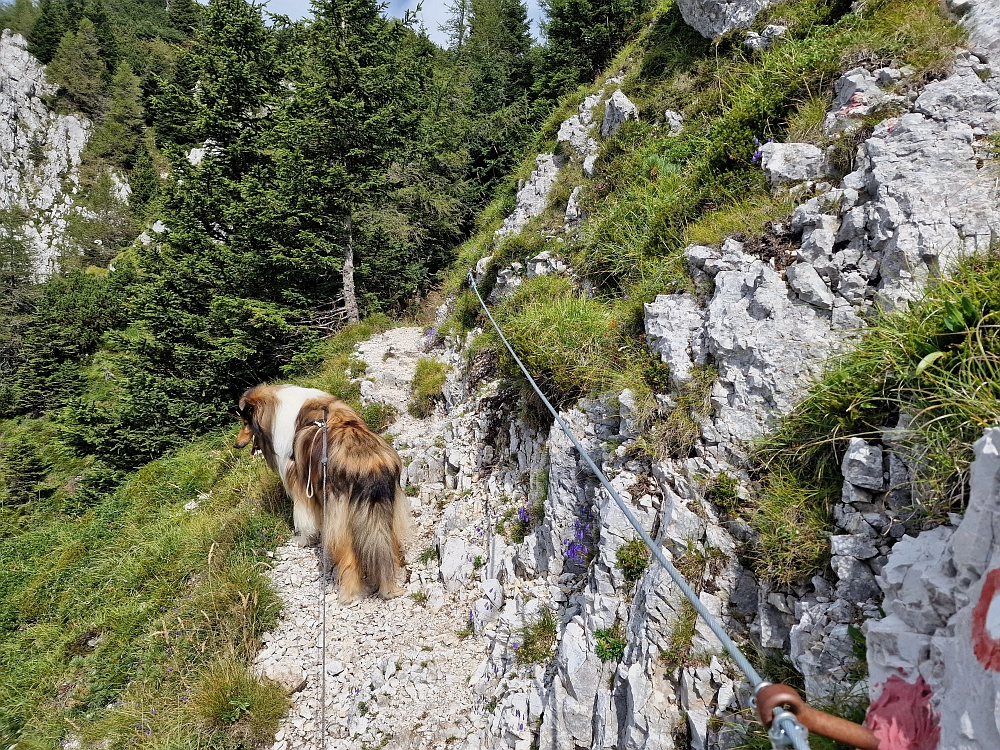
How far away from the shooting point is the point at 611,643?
118 inches

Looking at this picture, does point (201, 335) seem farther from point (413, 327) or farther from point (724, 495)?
point (724, 495)

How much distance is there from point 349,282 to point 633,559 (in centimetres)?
1225

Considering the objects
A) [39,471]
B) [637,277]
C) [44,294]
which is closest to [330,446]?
[637,277]

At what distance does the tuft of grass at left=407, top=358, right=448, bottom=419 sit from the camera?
25.8 feet

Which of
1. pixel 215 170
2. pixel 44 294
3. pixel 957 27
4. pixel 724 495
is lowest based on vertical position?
pixel 724 495

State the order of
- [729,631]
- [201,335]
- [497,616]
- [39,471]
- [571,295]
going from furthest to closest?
[39,471] < [201,335] < [571,295] < [497,616] < [729,631]

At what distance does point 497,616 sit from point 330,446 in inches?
99.1

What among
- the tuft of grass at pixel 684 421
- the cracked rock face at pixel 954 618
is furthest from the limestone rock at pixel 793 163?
the cracked rock face at pixel 954 618

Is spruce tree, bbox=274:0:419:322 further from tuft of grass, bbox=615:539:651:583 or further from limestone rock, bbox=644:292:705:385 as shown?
tuft of grass, bbox=615:539:651:583

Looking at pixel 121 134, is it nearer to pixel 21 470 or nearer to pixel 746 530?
pixel 21 470

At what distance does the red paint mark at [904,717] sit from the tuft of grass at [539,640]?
7.76ft

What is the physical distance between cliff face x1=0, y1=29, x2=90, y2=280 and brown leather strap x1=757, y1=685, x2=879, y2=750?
6291 cm

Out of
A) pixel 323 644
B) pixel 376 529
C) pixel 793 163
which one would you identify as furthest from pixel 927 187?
pixel 323 644

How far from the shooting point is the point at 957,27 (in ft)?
12.0
